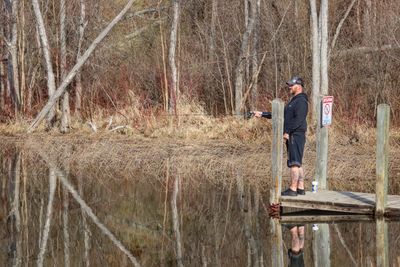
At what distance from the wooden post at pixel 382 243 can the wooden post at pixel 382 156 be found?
0.84 feet

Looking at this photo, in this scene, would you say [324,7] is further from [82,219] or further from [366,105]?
[82,219]

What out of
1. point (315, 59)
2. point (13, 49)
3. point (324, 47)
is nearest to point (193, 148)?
point (315, 59)

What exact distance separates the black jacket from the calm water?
1.41 m

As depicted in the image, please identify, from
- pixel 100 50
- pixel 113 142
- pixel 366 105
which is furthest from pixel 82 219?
pixel 100 50

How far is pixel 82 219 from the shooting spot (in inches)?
553

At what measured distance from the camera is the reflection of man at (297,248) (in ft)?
36.0

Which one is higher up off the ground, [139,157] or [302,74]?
[302,74]

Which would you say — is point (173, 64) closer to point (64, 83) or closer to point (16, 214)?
point (64, 83)

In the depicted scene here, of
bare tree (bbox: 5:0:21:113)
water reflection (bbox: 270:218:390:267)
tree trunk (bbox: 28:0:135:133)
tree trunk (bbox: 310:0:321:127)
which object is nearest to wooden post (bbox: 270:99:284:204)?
water reflection (bbox: 270:218:390:267)

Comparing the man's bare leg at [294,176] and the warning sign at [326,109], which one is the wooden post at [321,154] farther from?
the man's bare leg at [294,176]

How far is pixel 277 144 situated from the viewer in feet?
44.7

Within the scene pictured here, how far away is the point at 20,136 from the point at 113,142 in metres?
3.76

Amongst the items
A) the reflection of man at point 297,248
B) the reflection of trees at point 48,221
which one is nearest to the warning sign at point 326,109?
the reflection of man at point 297,248

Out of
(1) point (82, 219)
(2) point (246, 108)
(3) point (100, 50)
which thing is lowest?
(1) point (82, 219)
